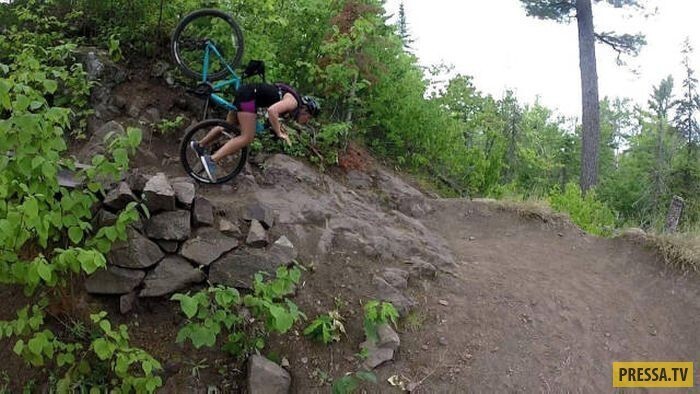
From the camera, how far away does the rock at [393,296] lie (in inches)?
200

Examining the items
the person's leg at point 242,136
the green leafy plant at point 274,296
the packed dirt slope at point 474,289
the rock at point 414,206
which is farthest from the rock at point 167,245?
the rock at point 414,206

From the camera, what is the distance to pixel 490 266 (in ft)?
20.5

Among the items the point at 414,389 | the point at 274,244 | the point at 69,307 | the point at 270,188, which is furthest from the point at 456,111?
the point at 69,307

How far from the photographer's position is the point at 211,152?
243 inches

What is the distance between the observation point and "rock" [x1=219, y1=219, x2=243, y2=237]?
16.2 ft

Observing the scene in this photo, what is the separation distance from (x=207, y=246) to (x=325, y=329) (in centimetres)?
127

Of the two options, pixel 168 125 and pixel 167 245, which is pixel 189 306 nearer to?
pixel 167 245

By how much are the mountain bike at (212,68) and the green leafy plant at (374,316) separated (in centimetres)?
226

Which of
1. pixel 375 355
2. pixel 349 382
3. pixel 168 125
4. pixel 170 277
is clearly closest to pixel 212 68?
pixel 168 125

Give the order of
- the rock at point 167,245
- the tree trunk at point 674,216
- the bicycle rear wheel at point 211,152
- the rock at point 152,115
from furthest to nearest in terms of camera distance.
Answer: the tree trunk at point 674,216 < the rock at point 152,115 < the bicycle rear wheel at point 211,152 < the rock at point 167,245

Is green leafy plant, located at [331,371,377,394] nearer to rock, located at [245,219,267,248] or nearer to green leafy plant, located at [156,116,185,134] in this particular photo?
rock, located at [245,219,267,248]

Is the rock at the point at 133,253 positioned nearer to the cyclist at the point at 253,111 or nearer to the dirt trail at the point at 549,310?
the cyclist at the point at 253,111

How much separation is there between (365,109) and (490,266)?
10.5 feet

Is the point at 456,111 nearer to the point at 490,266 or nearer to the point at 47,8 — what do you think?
the point at 490,266
